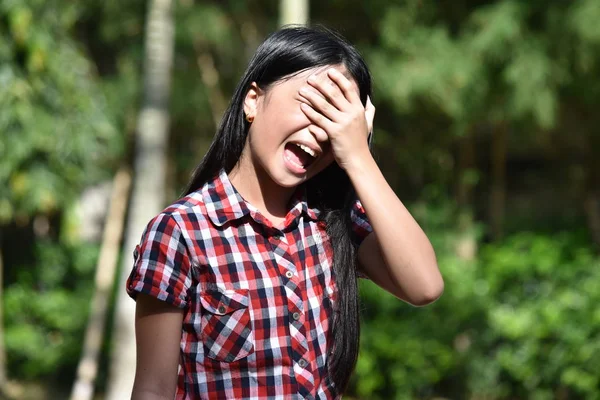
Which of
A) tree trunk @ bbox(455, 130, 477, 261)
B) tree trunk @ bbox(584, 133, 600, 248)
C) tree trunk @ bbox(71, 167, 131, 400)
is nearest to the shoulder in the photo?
tree trunk @ bbox(71, 167, 131, 400)

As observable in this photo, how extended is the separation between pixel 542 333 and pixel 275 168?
4.89 m

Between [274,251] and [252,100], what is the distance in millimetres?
239

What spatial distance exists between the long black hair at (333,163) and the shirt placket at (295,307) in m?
0.08

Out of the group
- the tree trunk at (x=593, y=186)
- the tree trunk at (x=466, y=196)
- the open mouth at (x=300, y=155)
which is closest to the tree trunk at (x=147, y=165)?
the open mouth at (x=300, y=155)

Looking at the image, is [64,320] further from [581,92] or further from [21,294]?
[581,92]

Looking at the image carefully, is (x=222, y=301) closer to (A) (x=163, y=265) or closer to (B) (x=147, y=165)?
(A) (x=163, y=265)

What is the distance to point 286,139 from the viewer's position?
4.24 feet

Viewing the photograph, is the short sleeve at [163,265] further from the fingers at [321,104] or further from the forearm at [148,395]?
the fingers at [321,104]

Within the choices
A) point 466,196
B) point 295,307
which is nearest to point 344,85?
point 295,307

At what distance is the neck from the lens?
136cm

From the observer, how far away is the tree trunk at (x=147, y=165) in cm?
438

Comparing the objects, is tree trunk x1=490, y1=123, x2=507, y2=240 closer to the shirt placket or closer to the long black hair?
the long black hair

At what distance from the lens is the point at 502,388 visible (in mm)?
6133

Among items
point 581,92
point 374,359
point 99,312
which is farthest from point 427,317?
point 99,312
